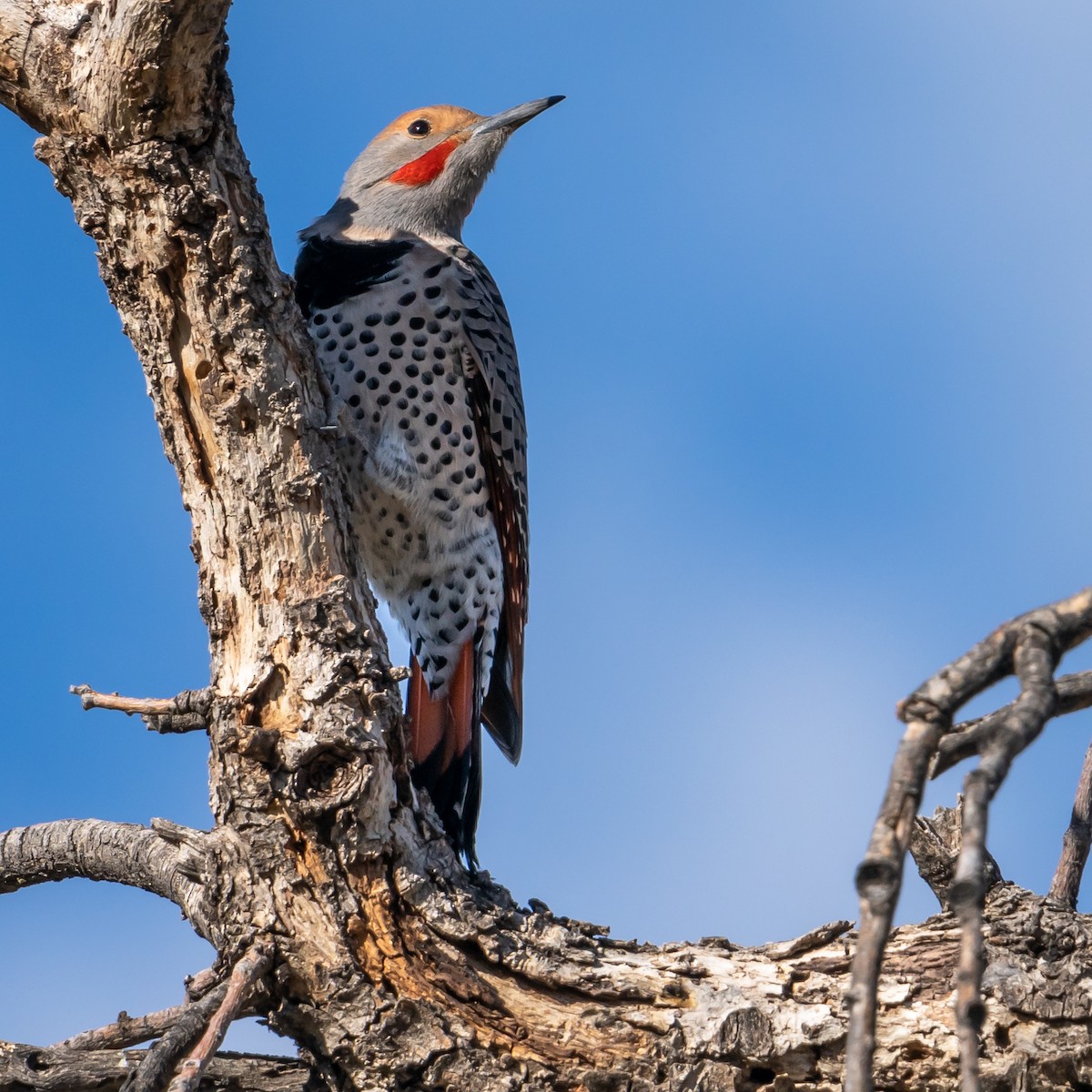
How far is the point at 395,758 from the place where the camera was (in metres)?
2.99

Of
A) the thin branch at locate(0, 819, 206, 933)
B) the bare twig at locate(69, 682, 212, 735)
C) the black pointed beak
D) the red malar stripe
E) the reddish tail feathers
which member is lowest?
the thin branch at locate(0, 819, 206, 933)

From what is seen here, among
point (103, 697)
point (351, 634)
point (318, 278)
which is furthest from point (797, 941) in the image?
point (318, 278)

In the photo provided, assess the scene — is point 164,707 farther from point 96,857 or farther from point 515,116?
point 515,116

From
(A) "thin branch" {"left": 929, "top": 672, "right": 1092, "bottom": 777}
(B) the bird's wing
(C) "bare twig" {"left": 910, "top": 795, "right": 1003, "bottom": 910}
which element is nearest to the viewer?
(A) "thin branch" {"left": 929, "top": 672, "right": 1092, "bottom": 777}

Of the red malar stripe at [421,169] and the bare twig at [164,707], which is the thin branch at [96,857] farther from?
the red malar stripe at [421,169]

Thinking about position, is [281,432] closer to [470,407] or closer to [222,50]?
[222,50]

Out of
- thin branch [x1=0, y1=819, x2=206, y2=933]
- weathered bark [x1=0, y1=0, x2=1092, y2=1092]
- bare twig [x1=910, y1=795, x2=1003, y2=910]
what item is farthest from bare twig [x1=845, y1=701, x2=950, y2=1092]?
thin branch [x1=0, y1=819, x2=206, y2=933]

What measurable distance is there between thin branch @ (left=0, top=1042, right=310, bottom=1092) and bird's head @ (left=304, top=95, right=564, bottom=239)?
3123 mm

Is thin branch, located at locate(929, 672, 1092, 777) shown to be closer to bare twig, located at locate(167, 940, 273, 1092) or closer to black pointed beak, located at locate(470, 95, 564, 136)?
bare twig, located at locate(167, 940, 273, 1092)

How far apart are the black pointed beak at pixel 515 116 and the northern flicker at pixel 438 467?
65 cm

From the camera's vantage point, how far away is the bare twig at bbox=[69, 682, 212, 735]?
2951mm

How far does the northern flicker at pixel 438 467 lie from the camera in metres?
4.32

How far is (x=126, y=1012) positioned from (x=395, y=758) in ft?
2.73

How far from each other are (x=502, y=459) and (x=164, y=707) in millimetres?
1942
